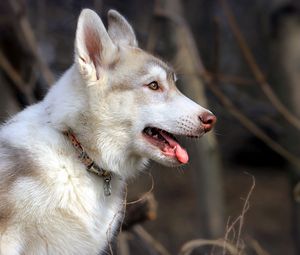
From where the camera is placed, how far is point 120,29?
5.83 metres

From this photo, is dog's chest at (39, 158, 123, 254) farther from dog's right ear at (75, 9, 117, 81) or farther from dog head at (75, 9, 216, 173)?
dog's right ear at (75, 9, 117, 81)

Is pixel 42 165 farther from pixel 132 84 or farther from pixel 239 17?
pixel 239 17

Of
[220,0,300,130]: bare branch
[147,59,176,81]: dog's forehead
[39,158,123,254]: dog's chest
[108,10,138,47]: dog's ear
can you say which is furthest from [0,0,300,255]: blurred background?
[108,10,138,47]: dog's ear

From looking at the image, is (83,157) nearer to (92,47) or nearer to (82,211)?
(82,211)

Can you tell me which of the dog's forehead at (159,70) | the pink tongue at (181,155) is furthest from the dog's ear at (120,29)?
the pink tongue at (181,155)

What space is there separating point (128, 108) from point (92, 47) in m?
0.45

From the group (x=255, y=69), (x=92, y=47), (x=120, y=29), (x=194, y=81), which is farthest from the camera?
(x=194, y=81)

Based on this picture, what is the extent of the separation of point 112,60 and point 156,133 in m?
0.53

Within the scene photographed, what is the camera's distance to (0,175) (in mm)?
4977

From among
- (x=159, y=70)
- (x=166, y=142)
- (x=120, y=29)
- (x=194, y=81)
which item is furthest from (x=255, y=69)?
(x=166, y=142)

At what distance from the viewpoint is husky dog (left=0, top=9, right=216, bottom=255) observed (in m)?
4.96

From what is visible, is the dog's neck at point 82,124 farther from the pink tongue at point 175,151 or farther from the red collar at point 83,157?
the pink tongue at point 175,151

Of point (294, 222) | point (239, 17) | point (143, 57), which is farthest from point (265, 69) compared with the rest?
point (143, 57)

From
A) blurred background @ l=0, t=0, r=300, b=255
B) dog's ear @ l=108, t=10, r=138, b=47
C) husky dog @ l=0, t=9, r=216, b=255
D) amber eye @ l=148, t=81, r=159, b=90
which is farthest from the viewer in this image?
blurred background @ l=0, t=0, r=300, b=255
